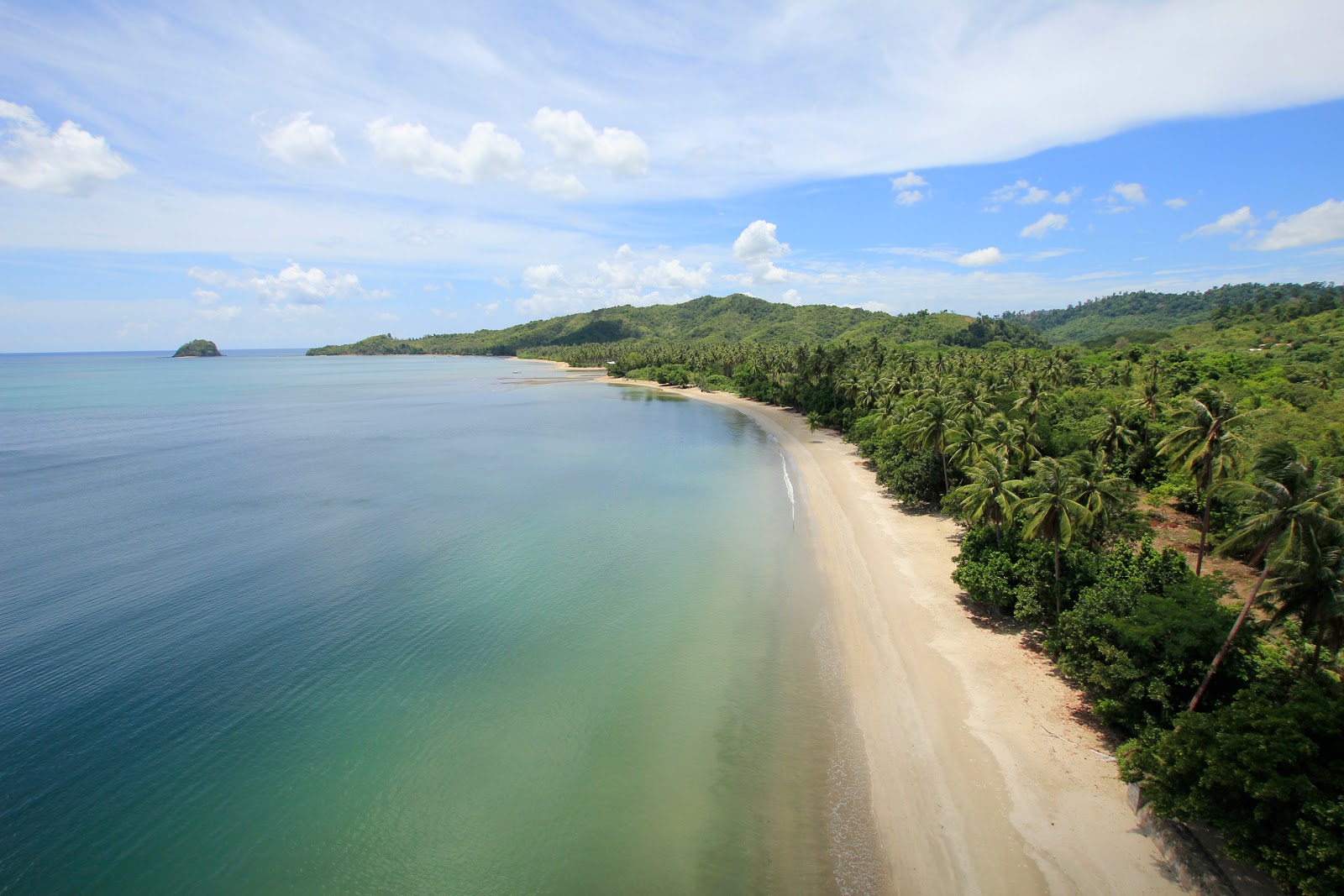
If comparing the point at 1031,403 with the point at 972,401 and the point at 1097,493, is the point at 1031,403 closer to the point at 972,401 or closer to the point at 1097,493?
the point at 972,401

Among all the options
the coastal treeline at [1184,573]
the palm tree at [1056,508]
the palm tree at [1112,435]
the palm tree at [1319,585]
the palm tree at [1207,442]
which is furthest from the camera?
the palm tree at [1112,435]

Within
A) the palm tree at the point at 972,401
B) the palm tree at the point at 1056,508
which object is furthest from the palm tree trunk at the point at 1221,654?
the palm tree at the point at 972,401

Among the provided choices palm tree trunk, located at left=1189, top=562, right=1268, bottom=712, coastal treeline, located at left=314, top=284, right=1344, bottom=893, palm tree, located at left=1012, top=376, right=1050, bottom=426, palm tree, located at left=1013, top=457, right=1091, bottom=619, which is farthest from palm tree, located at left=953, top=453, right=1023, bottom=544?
palm tree, located at left=1012, top=376, right=1050, bottom=426

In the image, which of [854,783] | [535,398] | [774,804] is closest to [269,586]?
[774,804]

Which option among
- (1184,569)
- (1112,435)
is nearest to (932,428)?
(1112,435)

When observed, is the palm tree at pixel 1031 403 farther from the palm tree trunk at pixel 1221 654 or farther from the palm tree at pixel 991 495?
the palm tree trunk at pixel 1221 654

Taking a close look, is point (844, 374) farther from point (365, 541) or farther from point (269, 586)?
point (269, 586)
